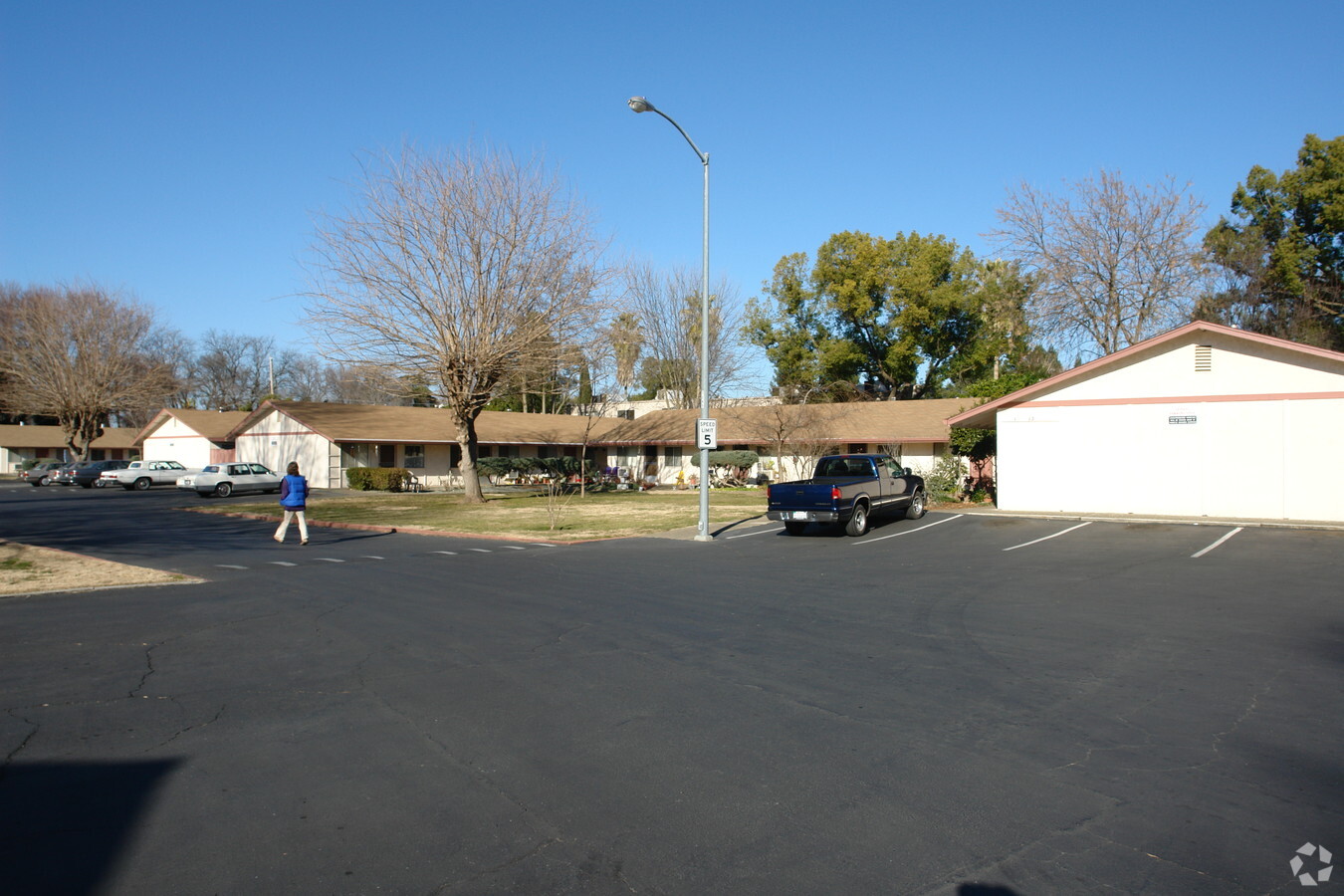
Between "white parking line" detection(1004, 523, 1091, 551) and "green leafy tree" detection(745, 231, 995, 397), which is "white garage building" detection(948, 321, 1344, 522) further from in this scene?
"green leafy tree" detection(745, 231, 995, 397)

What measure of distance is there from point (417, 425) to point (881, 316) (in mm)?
27540

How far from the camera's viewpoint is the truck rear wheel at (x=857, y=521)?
62.5ft

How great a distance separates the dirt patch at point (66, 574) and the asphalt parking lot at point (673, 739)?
978 millimetres

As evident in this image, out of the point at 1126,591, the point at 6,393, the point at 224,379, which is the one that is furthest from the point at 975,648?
the point at 224,379

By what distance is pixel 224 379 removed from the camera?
3413 inches

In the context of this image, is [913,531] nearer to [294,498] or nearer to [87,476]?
[294,498]

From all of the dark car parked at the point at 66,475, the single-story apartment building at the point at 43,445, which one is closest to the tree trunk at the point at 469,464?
the dark car parked at the point at 66,475

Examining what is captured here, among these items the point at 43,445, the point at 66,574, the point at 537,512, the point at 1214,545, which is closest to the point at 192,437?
the point at 43,445

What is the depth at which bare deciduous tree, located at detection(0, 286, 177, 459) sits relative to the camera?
185ft

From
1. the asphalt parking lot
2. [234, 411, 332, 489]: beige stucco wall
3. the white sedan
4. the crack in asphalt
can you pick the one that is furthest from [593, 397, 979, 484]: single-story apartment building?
the crack in asphalt

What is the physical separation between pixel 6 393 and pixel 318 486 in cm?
4173

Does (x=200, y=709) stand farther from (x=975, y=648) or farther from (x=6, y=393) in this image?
(x=6, y=393)

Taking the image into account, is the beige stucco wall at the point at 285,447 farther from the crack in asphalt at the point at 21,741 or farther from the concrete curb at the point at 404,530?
the crack in asphalt at the point at 21,741

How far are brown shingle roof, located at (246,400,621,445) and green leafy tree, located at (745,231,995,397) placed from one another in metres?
13.1
